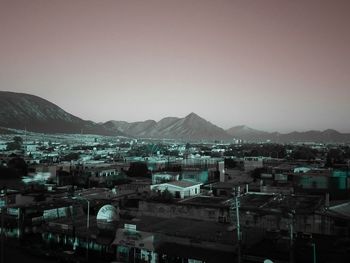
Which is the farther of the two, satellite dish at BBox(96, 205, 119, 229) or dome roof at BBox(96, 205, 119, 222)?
dome roof at BBox(96, 205, 119, 222)

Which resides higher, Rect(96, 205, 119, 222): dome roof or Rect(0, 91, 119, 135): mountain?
Rect(0, 91, 119, 135): mountain

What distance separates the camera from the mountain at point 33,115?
515 ft

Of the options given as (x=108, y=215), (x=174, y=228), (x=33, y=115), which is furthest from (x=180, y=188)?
(x=33, y=115)

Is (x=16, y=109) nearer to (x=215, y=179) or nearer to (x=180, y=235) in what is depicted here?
(x=215, y=179)

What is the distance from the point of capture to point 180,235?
13852 mm

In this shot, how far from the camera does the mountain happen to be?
156875 mm

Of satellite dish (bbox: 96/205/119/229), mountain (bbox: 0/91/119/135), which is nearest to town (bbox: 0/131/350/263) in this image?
satellite dish (bbox: 96/205/119/229)

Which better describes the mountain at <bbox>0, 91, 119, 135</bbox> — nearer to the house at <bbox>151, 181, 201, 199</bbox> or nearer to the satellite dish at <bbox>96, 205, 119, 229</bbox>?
the house at <bbox>151, 181, 201, 199</bbox>

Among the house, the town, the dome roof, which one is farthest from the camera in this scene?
Answer: the house

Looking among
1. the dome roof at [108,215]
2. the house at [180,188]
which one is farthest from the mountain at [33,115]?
the dome roof at [108,215]

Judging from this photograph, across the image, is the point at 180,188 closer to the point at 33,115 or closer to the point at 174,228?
the point at 174,228

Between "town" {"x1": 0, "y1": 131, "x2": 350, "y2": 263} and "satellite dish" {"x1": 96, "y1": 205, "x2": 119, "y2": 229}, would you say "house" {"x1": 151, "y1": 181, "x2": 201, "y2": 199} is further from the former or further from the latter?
"satellite dish" {"x1": 96, "y1": 205, "x2": 119, "y2": 229}

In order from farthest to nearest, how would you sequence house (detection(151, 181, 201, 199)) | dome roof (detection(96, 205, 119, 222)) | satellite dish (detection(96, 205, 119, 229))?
house (detection(151, 181, 201, 199)) < dome roof (detection(96, 205, 119, 222)) < satellite dish (detection(96, 205, 119, 229))

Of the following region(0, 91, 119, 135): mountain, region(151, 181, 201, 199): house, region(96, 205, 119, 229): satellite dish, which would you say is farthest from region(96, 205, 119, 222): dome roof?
region(0, 91, 119, 135): mountain
